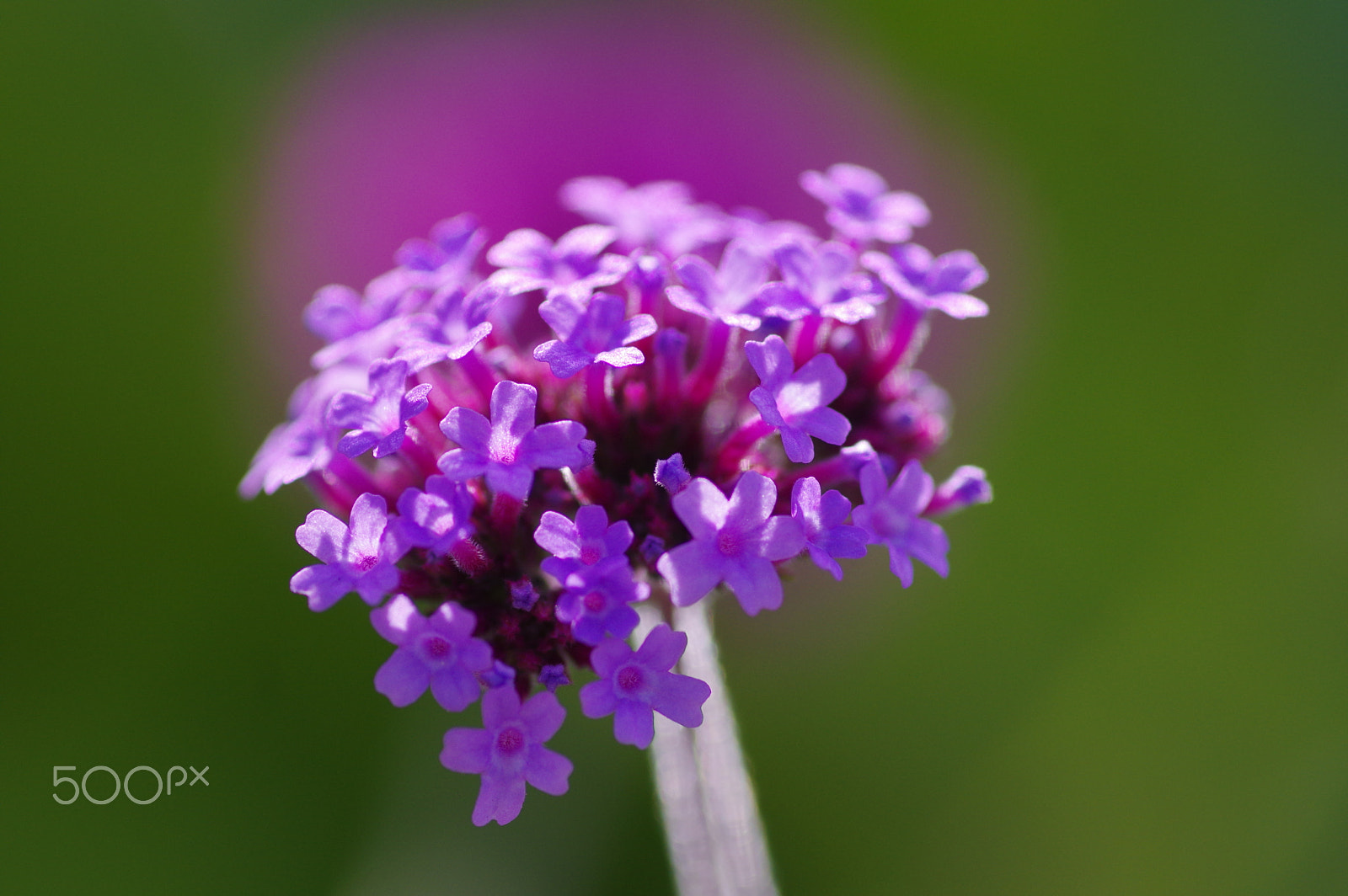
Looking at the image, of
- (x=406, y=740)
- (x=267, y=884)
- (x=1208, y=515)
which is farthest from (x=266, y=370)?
(x=1208, y=515)

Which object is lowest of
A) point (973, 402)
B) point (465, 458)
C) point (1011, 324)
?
point (465, 458)

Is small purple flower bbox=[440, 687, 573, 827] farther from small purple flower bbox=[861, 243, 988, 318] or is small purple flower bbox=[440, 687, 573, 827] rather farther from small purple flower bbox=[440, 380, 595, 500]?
small purple flower bbox=[861, 243, 988, 318]

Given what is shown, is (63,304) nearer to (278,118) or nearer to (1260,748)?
(278,118)

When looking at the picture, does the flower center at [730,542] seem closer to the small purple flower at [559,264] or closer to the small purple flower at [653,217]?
the small purple flower at [559,264]

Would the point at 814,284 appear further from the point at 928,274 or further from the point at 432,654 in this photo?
the point at 432,654

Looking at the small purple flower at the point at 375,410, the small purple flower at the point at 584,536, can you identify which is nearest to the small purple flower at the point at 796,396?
the small purple flower at the point at 584,536
